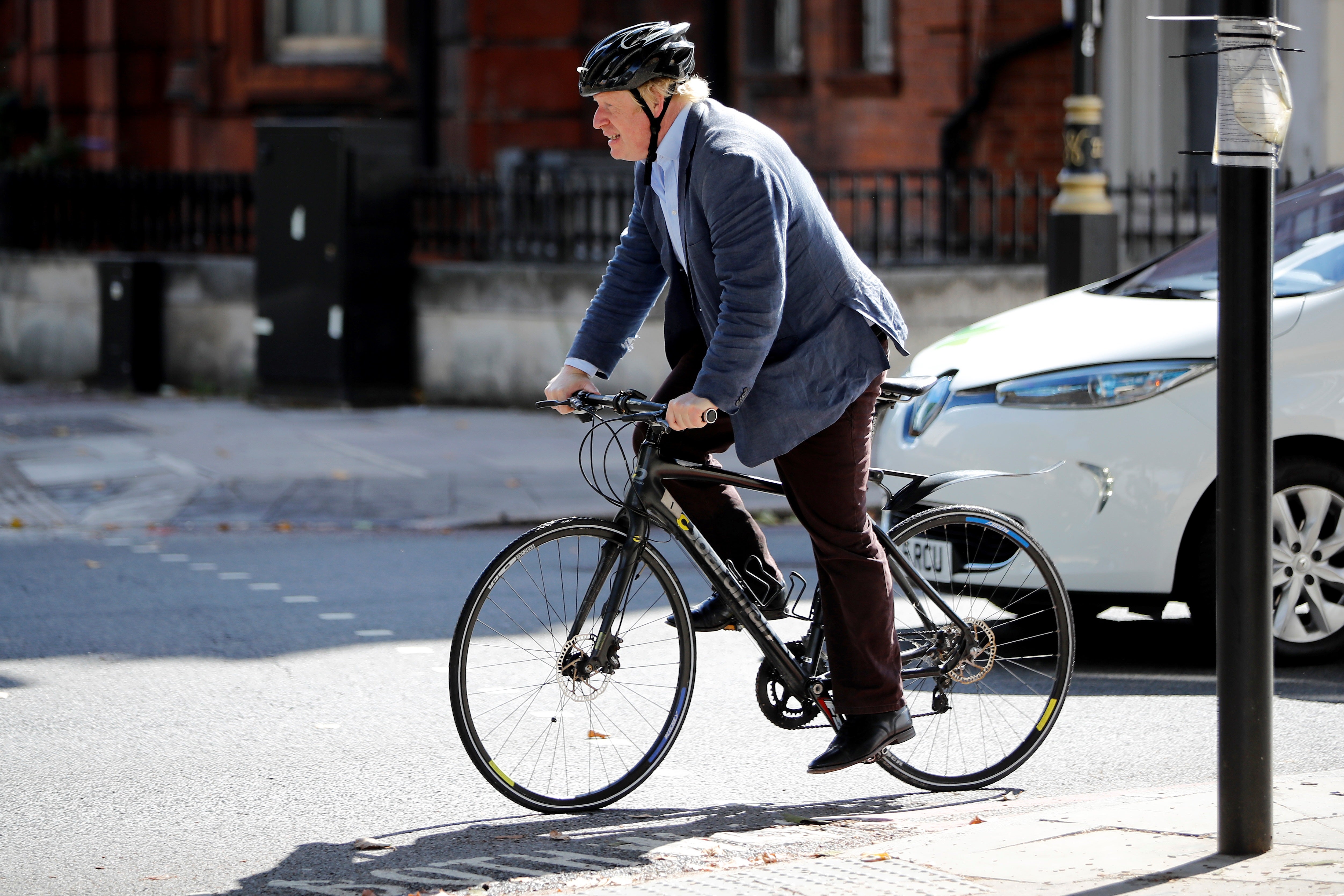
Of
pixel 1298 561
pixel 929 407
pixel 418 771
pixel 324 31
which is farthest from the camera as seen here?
pixel 324 31

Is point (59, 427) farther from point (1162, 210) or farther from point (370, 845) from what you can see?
point (370, 845)

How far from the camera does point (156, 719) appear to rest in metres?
5.61

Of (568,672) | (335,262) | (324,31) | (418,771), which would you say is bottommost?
(418,771)

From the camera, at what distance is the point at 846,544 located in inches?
174

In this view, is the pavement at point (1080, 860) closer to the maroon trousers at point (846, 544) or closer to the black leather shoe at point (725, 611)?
the maroon trousers at point (846, 544)

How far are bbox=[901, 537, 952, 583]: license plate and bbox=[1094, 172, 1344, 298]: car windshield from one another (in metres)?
1.93

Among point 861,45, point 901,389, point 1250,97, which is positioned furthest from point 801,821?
point 861,45

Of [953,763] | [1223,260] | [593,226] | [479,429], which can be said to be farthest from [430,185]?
[1223,260]

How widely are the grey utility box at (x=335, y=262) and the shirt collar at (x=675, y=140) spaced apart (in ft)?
31.6

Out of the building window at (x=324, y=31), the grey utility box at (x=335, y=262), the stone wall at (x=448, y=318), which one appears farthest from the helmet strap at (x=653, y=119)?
the building window at (x=324, y=31)

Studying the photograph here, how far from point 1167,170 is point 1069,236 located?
438 centimetres

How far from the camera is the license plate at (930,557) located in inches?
187

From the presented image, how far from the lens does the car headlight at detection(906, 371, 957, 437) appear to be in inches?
248

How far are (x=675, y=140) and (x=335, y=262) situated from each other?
9.76 metres
